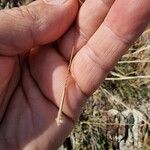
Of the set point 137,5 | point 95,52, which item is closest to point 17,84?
point 95,52

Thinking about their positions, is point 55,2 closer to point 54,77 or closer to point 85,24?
point 85,24

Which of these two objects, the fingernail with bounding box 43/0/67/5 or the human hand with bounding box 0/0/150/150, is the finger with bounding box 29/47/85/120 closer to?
the human hand with bounding box 0/0/150/150

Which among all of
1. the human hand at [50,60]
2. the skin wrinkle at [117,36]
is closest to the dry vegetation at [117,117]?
the human hand at [50,60]

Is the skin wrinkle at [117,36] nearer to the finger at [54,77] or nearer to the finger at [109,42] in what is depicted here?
the finger at [109,42]

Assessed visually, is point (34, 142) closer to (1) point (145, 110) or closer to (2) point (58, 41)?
(2) point (58, 41)

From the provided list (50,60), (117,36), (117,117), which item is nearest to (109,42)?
(117,36)

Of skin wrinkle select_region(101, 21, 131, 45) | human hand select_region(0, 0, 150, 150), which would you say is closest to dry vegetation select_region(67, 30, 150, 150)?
human hand select_region(0, 0, 150, 150)
